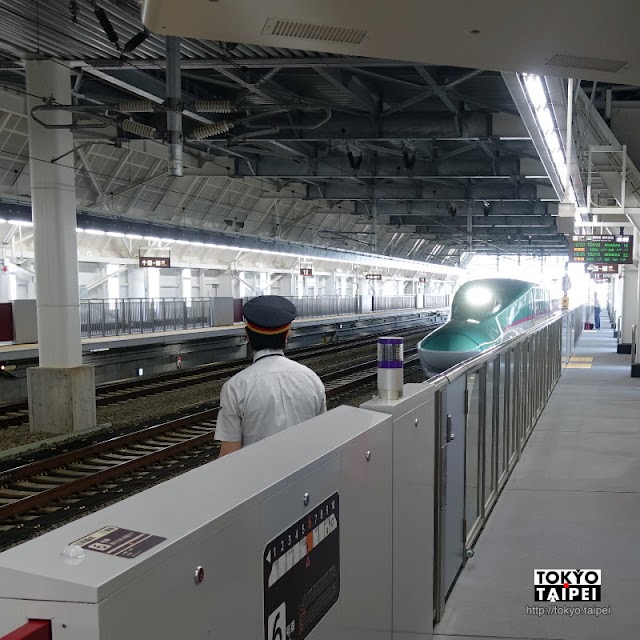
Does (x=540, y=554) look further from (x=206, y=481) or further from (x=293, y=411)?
(x=206, y=481)

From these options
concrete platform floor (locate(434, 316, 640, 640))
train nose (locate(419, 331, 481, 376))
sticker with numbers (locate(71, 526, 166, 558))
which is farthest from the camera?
train nose (locate(419, 331, 481, 376))

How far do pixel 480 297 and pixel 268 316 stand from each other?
12.3m

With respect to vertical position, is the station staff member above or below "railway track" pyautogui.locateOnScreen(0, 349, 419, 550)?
above

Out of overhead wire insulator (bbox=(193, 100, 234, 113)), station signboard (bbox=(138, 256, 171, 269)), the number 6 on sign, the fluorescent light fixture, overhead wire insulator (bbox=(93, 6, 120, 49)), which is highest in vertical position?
overhead wire insulator (bbox=(93, 6, 120, 49))

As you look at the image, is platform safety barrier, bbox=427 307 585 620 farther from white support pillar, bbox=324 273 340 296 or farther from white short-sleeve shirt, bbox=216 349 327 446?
white support pillar, bbox=324 273 340 296

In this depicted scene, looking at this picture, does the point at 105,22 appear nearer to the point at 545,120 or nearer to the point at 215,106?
the point at 215,106

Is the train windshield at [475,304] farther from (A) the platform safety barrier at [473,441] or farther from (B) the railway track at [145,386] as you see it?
(A) the platform safety barrier at [473,441]

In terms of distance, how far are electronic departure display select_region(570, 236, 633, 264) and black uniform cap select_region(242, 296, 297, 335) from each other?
48.9 ft

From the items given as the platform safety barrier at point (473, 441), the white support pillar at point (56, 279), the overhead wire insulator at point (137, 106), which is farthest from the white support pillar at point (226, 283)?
the platform safety barrier at point (473, 441)

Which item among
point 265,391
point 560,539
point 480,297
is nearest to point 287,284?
point 480,297

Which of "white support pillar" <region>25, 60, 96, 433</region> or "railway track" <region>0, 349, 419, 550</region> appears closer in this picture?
"railway track" <region>0, 349, 419, 550</region>

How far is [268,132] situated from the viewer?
1193cm

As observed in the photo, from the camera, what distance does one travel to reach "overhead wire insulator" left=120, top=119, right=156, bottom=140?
30.9 ft

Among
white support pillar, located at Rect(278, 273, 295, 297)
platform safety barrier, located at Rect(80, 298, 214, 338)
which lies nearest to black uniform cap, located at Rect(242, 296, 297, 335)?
platform safety barrier, located at Rect(80, 298, 214, 338)
